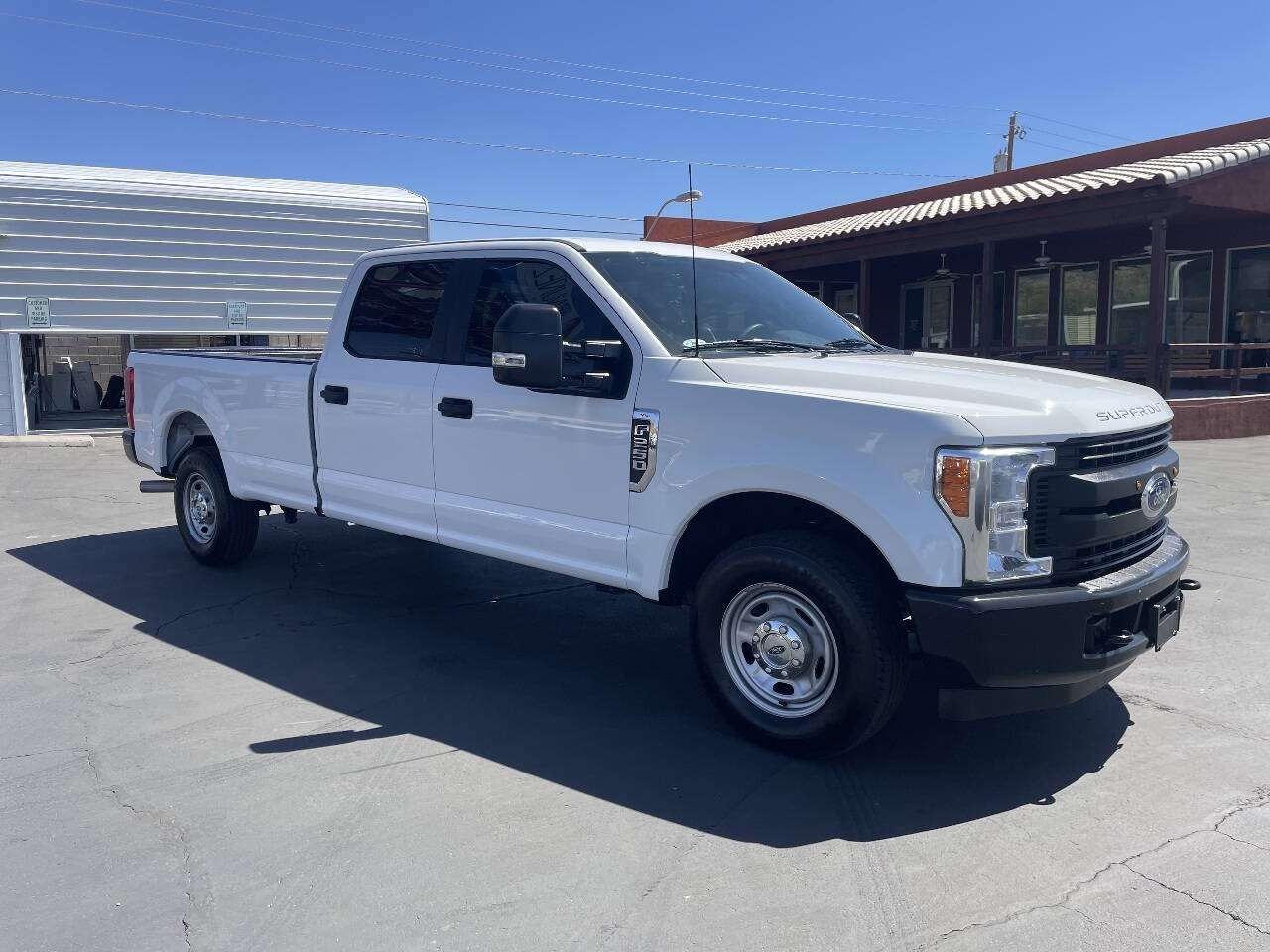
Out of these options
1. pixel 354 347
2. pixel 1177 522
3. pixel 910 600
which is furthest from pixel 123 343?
pixel 910 600

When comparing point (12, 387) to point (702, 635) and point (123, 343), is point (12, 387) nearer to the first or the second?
point (123, 343)

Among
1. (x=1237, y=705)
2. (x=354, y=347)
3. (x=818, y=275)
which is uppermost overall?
(x=818, y=275)

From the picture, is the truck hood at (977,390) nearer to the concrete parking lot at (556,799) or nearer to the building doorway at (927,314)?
Answer: the concrete parking lot at (556,799)

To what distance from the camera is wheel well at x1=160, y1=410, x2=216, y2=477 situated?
745 cm

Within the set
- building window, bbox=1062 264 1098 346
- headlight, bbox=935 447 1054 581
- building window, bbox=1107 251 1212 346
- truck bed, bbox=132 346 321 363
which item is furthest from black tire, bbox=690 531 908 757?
building window, bbox=1062 264 1098 346

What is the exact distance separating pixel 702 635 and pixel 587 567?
69 centimetres

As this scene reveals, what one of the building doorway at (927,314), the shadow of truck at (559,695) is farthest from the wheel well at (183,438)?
the building doorway at (927,314)

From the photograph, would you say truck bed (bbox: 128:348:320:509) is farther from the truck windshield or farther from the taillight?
the truck windshield

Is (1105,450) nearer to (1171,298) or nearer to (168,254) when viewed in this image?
(1171,298)

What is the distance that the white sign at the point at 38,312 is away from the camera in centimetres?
1769

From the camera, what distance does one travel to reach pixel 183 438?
302 inches

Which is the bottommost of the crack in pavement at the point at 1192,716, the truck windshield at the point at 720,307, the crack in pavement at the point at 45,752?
the crack in pavement at the point at 1192,716

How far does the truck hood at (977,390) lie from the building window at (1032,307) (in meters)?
16.0

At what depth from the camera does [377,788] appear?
396cm
